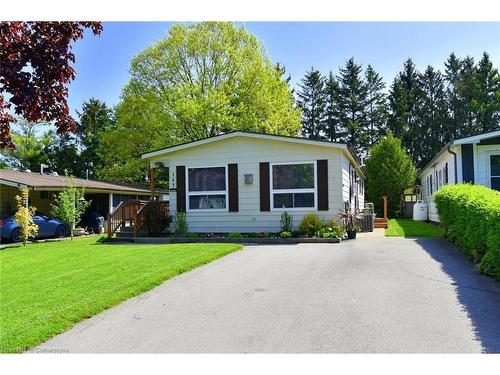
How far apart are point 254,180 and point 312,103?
31840 millimetres

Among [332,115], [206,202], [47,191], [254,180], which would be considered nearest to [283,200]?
[254,180]

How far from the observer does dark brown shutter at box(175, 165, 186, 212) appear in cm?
1477

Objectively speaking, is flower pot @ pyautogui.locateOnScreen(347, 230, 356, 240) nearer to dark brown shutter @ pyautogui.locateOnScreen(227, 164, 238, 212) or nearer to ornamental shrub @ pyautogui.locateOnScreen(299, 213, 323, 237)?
ornamental shrub @ pyautogui.locateOnScreen(299, 213, 323, 237)

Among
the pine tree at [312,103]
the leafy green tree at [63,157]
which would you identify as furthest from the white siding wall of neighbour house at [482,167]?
the leafy green tree at [63,157]

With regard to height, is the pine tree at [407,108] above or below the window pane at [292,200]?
above

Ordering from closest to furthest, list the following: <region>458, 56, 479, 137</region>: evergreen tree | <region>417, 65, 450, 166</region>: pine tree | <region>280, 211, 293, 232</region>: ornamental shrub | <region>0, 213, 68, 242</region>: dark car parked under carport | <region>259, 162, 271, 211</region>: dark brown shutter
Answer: <region>280, 211, 293, 232</region>: ornamental shrub, <region>259, 162, 271, 211</region>: dark brown shutter, <region>0, 213, 68, 242</region>: dark car parked under carport, <region>458, 56, 479, 137</region>: evergreen tree, <region>417, 65, 450, 166</region>: pine tree

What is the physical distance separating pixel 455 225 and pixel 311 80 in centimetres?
3665

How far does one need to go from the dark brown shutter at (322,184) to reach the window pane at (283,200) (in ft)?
2.99

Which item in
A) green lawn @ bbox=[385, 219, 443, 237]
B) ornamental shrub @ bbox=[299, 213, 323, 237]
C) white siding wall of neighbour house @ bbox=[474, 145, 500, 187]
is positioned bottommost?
green lawn @ bbox=[385, 219, 443, 237]

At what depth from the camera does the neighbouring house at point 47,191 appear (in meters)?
17.2

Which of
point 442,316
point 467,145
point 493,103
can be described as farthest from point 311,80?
point 442,316

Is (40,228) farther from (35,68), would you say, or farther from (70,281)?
(35,68)

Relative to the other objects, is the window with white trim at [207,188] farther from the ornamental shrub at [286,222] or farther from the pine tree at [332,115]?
the pine tree at [332,115]

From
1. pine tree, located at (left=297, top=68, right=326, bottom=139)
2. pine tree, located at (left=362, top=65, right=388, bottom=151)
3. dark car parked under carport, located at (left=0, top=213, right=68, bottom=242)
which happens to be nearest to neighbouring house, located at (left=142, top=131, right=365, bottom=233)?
dark car parked under carport, located at (left=0, top=213, right=68, bottom=242)
